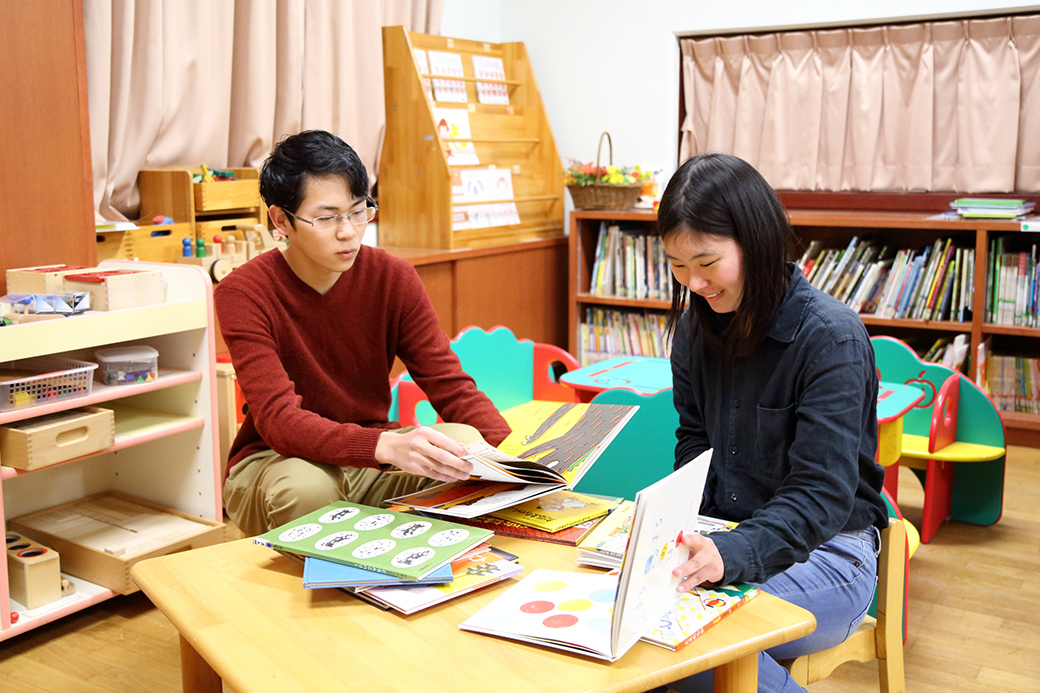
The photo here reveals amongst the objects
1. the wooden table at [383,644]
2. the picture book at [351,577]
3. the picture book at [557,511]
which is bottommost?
the wooden table at [383,644]

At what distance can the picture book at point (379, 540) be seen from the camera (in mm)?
1210

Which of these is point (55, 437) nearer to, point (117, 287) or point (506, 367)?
point (117, 287)

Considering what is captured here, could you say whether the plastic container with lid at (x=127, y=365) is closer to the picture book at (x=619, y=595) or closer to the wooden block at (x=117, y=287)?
the wooden block at (x=117, y=287)

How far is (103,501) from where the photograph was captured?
9.14 ft

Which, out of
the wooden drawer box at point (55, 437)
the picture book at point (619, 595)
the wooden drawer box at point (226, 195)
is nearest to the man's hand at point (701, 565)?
the picture book at point (619, 595)

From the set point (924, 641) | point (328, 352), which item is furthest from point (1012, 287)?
point (328, 352)

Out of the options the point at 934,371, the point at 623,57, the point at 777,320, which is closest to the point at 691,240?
the point at 777,320

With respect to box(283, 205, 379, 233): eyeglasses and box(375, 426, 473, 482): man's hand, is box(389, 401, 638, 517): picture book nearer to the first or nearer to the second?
box(375, 426, 473, 482): man's hand

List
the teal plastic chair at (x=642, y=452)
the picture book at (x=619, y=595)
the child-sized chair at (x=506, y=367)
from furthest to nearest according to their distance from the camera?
the child-sized chair at (x=506, y=367), the teal plastic chair at (x=642, y=452), the picture book at (x=619, y=595)

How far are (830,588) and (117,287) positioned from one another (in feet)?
5.94

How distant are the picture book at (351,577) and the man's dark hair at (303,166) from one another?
851 mm

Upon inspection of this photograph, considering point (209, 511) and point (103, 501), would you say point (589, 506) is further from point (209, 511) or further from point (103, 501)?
point (103, 501)

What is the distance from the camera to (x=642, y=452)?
1.97m

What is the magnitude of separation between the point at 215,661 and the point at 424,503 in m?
0.43
